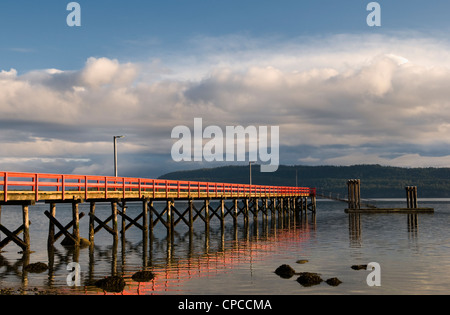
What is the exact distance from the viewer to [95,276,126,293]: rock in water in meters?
17.2

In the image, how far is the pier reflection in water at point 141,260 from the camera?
1862cm

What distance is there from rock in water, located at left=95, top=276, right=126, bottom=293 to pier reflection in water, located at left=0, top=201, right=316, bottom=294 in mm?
244

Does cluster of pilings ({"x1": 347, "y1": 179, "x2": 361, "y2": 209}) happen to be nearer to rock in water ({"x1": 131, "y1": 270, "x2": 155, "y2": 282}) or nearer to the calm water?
the calm water

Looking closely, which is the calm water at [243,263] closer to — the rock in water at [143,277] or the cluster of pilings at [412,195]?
the rock in water at [143,277]

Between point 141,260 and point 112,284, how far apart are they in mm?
8237

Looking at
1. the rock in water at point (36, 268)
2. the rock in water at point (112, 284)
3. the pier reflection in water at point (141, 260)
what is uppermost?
the rock in water at point (112, 284)

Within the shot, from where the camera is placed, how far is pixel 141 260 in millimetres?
25688

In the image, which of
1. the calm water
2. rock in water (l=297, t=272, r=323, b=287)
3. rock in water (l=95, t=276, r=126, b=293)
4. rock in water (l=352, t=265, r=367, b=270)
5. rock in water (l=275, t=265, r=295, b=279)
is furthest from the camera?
rock in water (l=352, t=265, r=367, b=270)

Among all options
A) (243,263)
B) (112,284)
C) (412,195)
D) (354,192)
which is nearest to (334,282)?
(243,263)

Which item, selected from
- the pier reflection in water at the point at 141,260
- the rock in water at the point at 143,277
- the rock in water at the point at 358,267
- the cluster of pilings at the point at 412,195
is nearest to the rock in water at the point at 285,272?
the pier reflection in water at the point at 141,260

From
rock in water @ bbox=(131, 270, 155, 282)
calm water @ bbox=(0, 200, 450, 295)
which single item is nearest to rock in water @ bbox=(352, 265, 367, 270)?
calm water @ bbox=(0, 200, 450, 295)

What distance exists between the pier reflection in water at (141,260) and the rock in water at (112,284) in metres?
0.24

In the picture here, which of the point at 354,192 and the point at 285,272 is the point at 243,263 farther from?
the point at 354,192
